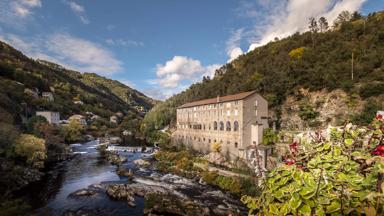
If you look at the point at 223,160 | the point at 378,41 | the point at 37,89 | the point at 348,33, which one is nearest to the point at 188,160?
the point at 223,160

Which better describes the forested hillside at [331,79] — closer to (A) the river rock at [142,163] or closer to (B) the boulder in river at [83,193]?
(A) the river rock at [142,163]

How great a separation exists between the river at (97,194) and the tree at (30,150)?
8.86 ft

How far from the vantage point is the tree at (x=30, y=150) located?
102 feet

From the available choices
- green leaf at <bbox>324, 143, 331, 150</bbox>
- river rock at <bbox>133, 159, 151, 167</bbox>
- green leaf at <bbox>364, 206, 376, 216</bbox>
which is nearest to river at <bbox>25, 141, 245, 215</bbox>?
river rock at <bbox>133, 159, 151, 167</bbox>

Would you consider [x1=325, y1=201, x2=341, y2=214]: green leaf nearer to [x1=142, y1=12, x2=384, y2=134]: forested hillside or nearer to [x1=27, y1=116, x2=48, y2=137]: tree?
[x1=142, y1=12, x2=384, y2=134]: forested hillside

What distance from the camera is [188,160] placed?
3944 centimetres

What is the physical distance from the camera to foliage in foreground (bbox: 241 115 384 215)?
96.7 inches

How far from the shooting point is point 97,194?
2533cm

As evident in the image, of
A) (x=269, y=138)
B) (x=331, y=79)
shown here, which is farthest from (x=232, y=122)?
(x=331, y=79)

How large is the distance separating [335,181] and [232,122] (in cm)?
3664

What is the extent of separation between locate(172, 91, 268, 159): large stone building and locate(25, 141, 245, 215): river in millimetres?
11882

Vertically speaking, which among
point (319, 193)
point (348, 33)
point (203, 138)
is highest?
point (348, 33)

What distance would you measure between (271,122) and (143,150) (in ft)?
105

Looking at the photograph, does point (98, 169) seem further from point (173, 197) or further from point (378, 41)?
point (378, 41)
